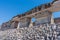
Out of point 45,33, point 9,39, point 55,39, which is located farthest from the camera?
point 9,39

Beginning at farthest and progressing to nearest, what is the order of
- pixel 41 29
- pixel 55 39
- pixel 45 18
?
pixel 45 18
pixel 41 29
pixel 55 39

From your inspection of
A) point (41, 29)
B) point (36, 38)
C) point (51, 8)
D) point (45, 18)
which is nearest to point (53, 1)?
point (51, 8)

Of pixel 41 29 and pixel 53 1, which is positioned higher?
pixel 53 1

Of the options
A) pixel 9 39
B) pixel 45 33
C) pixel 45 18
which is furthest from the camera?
pixel 45 18

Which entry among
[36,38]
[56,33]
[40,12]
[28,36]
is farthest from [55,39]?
[40,12]

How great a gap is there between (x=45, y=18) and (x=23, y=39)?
11.3ft

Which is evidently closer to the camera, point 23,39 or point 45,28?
point 45,28

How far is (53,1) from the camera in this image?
10195mm

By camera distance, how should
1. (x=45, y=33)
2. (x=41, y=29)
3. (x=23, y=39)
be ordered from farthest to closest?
(x=23, y=39), (x=41, y=29), (x=45, y=33)

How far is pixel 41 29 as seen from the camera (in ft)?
24.9

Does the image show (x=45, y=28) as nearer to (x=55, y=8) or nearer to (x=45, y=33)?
(x=45, y=33)

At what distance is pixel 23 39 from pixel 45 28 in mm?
1814

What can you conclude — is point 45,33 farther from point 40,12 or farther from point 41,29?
point 40,12

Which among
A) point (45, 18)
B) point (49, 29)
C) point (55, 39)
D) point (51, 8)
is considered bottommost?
point (55, 39)
